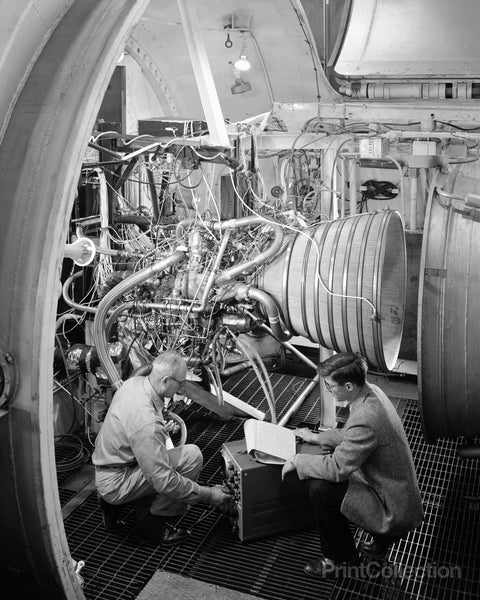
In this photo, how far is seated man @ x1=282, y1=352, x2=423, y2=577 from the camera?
3598mm

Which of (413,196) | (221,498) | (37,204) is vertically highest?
(37,204)

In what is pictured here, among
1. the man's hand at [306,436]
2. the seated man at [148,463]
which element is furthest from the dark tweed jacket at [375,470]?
the seated man at [148,463]

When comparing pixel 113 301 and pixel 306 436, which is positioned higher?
pixel 113 301

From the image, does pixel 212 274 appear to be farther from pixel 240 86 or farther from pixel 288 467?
pixel 240 86

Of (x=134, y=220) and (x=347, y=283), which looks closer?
(x=347, y=283)

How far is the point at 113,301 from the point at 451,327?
7.11ft

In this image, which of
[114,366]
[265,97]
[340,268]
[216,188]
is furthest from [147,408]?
[265,97]

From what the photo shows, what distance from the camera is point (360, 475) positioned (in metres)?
3.70

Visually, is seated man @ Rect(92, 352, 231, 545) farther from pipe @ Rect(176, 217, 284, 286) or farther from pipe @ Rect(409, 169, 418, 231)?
pipe @ Rect(409, 169, 418, 231)

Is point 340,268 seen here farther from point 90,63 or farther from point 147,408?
point 90,63

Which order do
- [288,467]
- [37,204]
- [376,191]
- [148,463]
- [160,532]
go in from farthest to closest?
[376,191], [160,532], [288,467], [148,463], [37,204]

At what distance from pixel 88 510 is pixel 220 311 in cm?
147

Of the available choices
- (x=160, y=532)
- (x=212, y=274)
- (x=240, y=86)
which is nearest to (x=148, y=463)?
(x=160, y=532)

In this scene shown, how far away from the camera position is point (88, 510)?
4.45 meters
